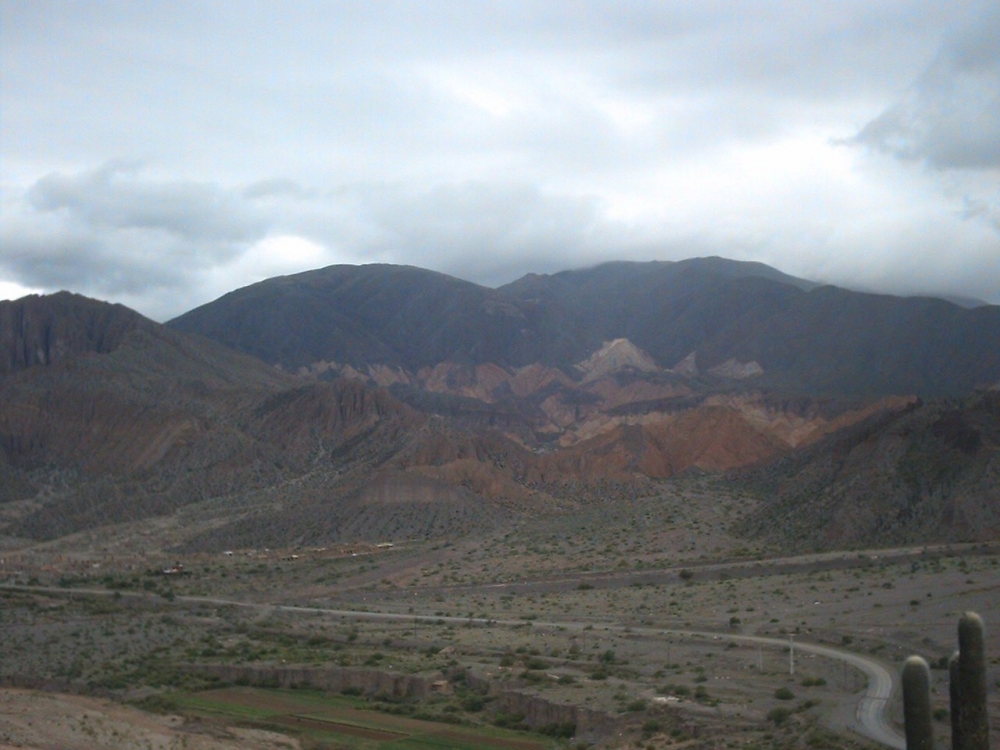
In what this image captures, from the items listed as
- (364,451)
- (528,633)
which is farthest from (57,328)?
(528,633)

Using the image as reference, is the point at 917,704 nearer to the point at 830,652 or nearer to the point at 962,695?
the point at 962,695

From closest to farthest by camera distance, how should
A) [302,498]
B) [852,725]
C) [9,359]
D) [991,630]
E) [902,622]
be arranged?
[852,725]
[991,630]
[902,622]
[302,498]
[9,359]

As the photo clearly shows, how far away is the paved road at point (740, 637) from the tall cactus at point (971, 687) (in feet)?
34.2

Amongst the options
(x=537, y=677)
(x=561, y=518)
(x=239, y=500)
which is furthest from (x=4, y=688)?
(x=239, y=500)

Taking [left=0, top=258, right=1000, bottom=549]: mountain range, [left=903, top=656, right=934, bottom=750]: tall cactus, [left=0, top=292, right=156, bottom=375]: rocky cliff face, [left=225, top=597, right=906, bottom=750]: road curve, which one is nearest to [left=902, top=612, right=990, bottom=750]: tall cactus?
[left=903, top=656, right=934, bottom=750]: tall cactus

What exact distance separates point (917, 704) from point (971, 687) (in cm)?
82

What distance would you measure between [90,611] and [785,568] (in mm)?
35061

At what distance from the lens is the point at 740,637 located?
42.2 metres

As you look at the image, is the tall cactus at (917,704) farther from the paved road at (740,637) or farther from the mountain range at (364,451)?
the mountain range at (364,451)

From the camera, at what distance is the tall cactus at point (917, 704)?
1323cm

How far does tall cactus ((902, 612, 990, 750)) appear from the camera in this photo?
13320mm

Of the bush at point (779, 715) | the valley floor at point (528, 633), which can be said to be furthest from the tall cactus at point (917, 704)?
the bush at point (779, 715)

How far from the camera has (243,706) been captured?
124 ft

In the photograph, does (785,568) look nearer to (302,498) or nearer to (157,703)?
(157,703)
